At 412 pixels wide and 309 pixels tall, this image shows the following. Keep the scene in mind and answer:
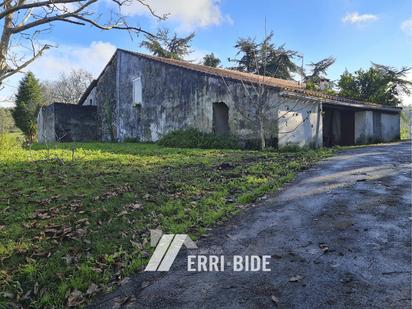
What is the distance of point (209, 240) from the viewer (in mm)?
4590

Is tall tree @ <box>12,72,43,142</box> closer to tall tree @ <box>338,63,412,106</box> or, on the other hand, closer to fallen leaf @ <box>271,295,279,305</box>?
tall tree @ <box>338,63,412,106</box>

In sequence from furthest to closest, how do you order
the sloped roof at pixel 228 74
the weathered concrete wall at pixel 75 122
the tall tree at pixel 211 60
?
the tall tree at pixel 211 60 → the weathered concrete wall at pixel 75 122 → the sloped roof at pixel 228 74

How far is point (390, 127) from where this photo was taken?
68.6ft

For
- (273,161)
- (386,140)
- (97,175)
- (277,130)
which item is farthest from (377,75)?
(97,175)

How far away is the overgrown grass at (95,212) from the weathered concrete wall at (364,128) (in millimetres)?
10833

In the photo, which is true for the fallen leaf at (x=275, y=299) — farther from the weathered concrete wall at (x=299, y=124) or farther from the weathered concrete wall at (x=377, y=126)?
the weathered concrete wall at (x=377, y=126)

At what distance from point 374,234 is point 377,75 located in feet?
79.1

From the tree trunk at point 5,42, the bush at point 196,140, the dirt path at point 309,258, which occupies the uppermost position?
the tree trunk at point 5,42

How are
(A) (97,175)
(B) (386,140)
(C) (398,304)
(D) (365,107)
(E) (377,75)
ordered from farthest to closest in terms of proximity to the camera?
(E) (377,75), (B) (386,140), (D) (365,107), (A) (97,175), (C) (398,304)

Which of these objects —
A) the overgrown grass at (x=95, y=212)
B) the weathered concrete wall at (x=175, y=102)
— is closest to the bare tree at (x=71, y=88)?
the weathered concrete wall at (x=175, y=102)

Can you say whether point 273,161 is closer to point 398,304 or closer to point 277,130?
point 277,130

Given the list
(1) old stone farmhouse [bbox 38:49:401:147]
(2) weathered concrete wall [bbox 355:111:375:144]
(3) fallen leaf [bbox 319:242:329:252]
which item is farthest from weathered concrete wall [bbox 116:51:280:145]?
(3) fallen leaf [bbox 319:242:329:252]

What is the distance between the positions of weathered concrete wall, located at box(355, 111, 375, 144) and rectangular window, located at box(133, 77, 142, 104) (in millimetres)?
12448

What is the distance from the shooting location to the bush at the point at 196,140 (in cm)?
1513
